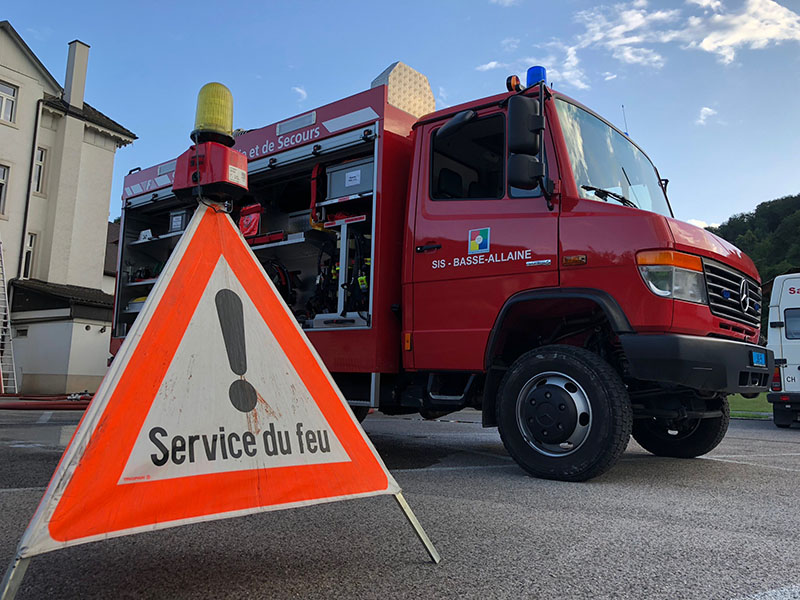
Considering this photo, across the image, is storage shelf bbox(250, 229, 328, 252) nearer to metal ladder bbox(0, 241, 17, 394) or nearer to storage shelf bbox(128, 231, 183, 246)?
storage shelf bbox(128, 231, 183, 246)

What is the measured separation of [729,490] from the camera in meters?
4.12

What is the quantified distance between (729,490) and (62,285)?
2241 centimetres

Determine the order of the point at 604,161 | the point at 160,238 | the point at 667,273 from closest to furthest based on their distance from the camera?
the point at 667,273, the point at 604,161, the point at 160,238

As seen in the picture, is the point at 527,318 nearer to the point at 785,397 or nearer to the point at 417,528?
the point at 417,528

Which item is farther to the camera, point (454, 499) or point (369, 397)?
point (369, 397)

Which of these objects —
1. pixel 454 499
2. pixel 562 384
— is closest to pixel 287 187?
pixel 562 384

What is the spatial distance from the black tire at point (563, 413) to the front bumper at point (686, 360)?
0.23m

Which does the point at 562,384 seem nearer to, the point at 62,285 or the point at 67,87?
the point at 62,285

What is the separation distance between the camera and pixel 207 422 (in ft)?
6.42

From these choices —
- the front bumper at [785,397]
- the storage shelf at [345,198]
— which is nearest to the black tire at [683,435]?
the storage shelf at [345,198]

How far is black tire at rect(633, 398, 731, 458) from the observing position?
5656mm

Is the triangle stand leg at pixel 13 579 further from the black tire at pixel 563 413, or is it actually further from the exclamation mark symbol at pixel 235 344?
the black tire at pixel 563 413

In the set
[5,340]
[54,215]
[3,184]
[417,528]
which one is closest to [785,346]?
[417,528]

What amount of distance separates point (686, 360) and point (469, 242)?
5.91 feet
